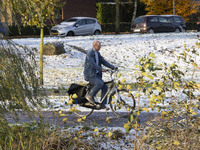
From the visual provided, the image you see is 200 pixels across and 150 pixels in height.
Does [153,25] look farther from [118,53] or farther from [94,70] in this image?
[94,70]

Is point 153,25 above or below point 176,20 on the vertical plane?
below

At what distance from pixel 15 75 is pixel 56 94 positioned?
671 centimetres

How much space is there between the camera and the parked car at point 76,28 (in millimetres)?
23484

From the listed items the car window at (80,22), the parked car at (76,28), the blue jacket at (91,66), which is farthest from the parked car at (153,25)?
the blue jacket at (91,66)

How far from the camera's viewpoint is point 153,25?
2598 centimetres

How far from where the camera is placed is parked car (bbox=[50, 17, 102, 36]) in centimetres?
2348

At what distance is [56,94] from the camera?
10875mm

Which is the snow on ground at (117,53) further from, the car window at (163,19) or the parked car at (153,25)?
the car window at (163,19)

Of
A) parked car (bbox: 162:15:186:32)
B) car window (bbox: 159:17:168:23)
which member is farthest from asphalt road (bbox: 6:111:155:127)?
parked car (bbox: 162:15:186:32)

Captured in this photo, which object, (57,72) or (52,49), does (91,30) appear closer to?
(52,49)

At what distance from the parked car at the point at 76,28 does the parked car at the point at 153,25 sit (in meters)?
3.05

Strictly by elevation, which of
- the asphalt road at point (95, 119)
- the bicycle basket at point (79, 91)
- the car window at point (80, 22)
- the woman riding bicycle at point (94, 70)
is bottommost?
the asphalt road at point (95, 119)

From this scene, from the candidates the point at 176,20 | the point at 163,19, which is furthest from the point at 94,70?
the point at 176,20

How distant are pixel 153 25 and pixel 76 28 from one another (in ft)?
19.4
